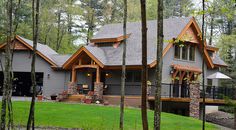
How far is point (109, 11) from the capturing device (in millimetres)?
47375

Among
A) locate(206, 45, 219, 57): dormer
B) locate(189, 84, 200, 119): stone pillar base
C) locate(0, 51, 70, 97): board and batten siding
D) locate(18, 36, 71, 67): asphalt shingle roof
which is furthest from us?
locate(206, 45, 219, 57): dormer

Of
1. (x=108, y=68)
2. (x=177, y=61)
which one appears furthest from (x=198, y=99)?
(x=108, y=68)

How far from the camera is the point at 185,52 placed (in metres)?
30.1

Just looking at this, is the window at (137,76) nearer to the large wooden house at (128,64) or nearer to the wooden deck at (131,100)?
the large wooden house at (128,64)

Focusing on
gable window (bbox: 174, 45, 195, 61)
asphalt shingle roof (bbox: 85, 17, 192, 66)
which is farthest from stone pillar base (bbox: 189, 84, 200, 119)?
gable window (bbox: 174, 45, 195, 61)

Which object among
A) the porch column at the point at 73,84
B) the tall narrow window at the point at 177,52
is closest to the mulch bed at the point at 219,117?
the tall narrow window at the point at 177,52

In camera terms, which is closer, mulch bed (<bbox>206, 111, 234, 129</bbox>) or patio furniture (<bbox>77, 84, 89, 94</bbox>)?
mulch bed (<bbox>206, 111, 234, 129</bbox>)

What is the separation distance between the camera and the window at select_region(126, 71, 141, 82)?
91.4 ft

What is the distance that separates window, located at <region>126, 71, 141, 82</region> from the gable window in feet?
11.1

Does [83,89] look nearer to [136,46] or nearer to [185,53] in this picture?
→ [136,46]

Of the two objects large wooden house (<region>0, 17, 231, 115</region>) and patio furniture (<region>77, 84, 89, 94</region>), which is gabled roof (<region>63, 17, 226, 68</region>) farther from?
patio furniture (<region>77, 84, 89, 94</region>)

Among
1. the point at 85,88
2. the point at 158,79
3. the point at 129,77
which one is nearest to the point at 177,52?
the point at 129,77

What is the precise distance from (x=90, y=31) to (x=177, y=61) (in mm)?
19617

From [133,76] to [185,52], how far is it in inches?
192
